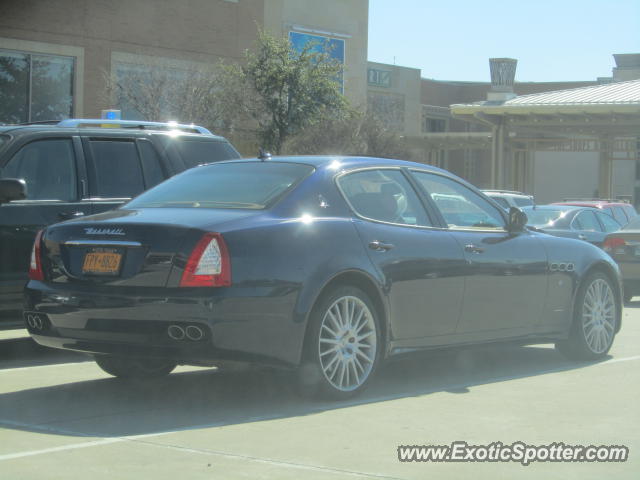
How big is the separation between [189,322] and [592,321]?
4169 mm

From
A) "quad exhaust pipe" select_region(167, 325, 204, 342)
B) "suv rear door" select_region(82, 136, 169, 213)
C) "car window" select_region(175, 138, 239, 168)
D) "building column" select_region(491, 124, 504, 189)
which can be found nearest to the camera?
"quad exhaust pipe" select_region(167, 325, 204, 342)

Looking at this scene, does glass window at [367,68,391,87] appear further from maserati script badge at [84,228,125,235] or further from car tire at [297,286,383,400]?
maserati script badge at [84,228,125,235]

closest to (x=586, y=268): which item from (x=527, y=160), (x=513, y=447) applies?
(x=513, y=447)

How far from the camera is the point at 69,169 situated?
359 inches

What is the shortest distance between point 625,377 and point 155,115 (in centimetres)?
2452

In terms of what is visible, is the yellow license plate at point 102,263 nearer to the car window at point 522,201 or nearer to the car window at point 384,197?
the car window at point 384,197

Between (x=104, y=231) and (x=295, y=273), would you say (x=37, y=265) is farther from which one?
(x=295, y=273)

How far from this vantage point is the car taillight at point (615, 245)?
52.5ft

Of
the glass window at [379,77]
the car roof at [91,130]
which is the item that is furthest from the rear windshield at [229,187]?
the glass window at [379,77]

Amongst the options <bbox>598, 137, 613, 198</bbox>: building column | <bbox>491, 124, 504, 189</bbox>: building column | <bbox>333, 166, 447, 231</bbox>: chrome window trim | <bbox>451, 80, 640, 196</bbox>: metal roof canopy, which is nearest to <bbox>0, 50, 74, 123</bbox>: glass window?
<bbox>451, 80, 640, 196</bbox>: metal roof canopy

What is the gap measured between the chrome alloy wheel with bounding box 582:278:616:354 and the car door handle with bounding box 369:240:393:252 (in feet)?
8.21

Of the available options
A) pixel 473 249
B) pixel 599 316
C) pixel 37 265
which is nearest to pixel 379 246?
pixel 473 249

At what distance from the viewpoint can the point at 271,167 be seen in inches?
289

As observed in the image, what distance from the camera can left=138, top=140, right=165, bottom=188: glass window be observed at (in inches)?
381
